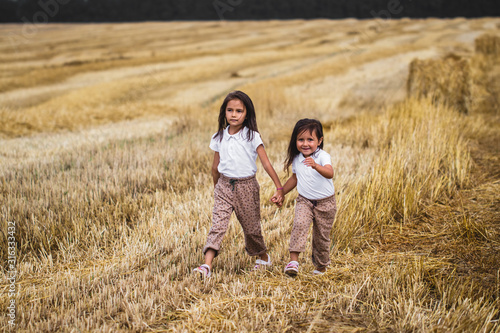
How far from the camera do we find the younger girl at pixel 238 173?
123 inches

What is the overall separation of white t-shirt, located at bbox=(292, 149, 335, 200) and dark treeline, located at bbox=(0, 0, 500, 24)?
152 feet

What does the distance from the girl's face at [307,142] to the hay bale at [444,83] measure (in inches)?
270

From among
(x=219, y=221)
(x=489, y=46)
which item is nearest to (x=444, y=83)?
(x=219, y=221)

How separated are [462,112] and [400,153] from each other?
16.6ft

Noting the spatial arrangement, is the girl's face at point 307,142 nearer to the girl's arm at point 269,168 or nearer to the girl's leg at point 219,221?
the girl's arm at point 269,168

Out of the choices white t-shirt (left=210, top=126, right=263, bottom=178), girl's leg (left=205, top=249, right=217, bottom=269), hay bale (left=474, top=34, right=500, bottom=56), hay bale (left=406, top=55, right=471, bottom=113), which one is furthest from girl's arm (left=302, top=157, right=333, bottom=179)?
hay bale (left=474, top=34, right=500, bottom=56)

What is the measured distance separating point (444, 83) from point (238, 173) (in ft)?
26.5

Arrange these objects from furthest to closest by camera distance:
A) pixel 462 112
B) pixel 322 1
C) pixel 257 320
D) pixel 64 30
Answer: pixel 322 1, pixel 64 30, pixel 462 112, pixel 257 320

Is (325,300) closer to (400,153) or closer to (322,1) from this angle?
(400,153)

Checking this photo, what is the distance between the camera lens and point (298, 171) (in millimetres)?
3027

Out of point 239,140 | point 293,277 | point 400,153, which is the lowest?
point 293,277

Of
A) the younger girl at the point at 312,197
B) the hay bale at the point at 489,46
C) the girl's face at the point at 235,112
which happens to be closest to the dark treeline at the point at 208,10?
the hay bale at the point at 489,46

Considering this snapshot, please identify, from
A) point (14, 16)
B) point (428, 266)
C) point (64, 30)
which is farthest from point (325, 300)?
A: point (14, 16)

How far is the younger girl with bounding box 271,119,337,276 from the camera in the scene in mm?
2932
